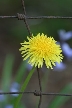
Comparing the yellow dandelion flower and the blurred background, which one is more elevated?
the blurred background

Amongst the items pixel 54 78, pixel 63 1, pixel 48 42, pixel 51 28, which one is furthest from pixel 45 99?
pixel 48 42

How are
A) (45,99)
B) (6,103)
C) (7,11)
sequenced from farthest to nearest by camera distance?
(7,11) < (45,99) < (6,103)

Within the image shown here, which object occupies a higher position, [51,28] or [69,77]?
[51,28]

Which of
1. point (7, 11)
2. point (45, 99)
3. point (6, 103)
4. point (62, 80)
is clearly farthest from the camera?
point (7, 11)

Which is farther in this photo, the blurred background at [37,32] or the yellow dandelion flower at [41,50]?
the blurred background at [37,32]

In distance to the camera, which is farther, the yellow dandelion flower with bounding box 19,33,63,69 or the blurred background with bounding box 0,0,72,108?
the blurred background with bounding box 0,0,72,108

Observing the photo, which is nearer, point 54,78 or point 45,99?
point 45,99

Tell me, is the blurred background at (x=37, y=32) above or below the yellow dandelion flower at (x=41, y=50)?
above

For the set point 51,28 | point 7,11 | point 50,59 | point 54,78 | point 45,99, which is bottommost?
point 50,59

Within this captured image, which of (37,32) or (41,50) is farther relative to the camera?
(37,32)

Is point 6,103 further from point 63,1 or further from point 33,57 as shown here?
point 63,1

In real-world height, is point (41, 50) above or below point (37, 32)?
below
